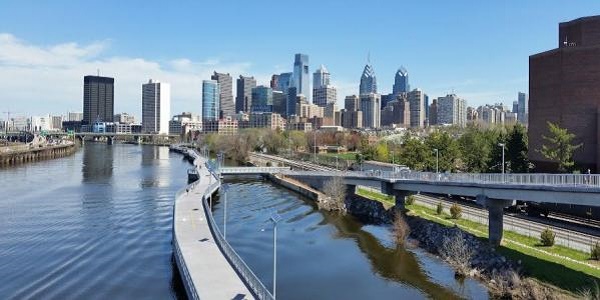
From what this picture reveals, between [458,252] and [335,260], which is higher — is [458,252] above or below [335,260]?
above

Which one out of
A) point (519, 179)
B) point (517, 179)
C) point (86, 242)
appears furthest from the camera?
point (86, 242)

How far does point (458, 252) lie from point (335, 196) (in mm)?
31596

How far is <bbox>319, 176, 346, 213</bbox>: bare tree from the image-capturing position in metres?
71.5

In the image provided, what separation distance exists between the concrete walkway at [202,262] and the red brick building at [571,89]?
146 feet

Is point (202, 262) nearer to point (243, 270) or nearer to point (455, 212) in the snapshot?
point (243, 270)

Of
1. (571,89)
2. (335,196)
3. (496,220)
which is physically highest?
(571,89)

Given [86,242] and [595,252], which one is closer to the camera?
[595,252]

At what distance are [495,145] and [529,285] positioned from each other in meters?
42.5

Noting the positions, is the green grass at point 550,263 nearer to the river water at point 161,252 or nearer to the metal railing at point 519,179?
the river water at point 161,252

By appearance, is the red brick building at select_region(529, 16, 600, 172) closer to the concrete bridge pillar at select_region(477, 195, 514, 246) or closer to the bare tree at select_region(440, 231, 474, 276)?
the concrete bridge pillar at select_region(477, 195, 514, 246)

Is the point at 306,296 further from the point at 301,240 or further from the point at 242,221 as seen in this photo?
the point at 242,221

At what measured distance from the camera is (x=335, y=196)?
7275 cm

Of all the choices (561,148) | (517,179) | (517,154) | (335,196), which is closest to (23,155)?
(335,196)

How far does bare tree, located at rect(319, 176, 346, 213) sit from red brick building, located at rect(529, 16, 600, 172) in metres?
26.4
